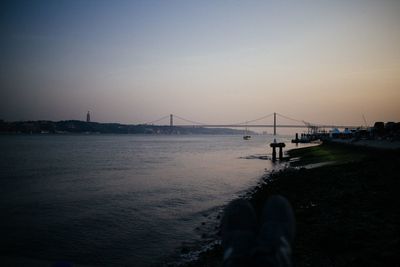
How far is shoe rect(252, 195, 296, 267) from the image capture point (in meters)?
→ 2.29

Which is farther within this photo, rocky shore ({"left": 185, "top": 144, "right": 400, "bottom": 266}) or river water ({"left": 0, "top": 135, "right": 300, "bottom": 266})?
river water ({"left": 0, "top": 135, "right": 300, "bottom": 266})

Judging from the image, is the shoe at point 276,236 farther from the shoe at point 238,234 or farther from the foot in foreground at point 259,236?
the shoe at point 238,234

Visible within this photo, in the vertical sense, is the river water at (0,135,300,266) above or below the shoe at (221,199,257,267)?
below

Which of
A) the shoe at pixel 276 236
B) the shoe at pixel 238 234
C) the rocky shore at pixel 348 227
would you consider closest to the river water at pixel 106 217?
the rocky shore at pixel 348 227

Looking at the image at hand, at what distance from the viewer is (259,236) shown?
2.87m

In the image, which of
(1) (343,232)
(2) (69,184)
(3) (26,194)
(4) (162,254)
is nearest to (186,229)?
(4) (162,254)

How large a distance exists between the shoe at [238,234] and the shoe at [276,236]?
10 centimetres

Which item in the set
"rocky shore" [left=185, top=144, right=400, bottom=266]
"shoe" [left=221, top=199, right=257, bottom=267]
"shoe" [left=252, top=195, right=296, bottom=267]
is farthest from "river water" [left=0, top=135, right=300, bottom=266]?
"shoe" [left=252, top=195, right=296, bottom=267]

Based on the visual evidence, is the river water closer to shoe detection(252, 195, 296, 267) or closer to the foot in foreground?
the foot in foreground

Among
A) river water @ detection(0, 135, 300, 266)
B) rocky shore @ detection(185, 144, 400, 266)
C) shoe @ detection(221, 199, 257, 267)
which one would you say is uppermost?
shoe @ detection(221, 199, 257, 267)

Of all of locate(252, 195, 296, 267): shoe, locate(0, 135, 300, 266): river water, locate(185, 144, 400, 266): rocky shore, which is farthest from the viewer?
locate(0, 135, 300, 266): river water

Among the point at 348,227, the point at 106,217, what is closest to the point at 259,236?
the point at 348,227

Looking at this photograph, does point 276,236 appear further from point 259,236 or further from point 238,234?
point 238,234

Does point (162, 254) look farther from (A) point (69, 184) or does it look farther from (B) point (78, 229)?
(A) point (69, 184)
